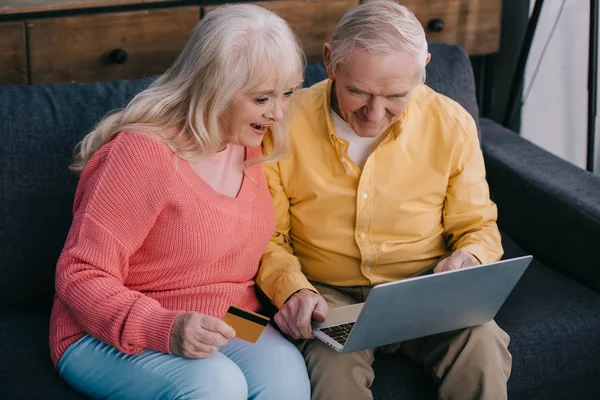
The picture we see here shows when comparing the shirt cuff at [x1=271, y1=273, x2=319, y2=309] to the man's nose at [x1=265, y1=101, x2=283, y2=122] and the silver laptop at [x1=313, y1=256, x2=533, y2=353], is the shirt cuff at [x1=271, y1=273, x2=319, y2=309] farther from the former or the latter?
the man's nose at [x1=265, y1=101, x2=283, y2=122]

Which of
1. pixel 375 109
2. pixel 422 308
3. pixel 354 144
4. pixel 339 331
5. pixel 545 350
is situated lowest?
pixel 545 350

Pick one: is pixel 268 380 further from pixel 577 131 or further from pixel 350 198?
pixel 577 131

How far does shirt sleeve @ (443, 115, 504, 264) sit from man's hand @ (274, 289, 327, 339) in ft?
1.15

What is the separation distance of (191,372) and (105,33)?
1.13 meters

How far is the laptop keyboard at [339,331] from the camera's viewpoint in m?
1.61

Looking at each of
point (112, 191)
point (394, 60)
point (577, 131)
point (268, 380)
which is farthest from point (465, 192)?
point (577, 131)

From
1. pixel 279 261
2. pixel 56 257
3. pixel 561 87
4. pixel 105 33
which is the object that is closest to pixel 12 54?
pixel 105 33

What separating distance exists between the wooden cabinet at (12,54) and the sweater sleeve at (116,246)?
30.4 inches

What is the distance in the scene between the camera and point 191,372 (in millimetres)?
1460

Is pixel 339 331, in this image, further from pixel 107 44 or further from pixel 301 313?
pixel 107 44

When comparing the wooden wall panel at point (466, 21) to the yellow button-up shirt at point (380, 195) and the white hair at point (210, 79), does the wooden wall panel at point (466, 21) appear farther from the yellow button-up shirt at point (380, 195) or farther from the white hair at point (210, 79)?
the white hair at point (210, 79)

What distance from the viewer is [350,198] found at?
177 cm

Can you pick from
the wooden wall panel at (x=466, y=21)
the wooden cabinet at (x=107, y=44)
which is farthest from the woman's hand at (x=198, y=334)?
the wooden wall panel at (x=466, y=21)

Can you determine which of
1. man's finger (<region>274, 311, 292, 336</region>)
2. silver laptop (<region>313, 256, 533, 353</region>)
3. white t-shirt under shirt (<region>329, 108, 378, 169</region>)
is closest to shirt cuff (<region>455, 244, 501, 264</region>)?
silver laptop (<region>313, 256, 533, 353</region>)
